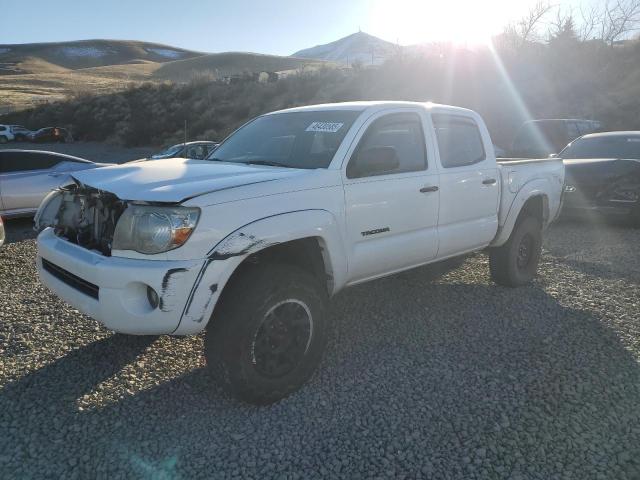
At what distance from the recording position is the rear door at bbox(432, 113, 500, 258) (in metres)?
4.47

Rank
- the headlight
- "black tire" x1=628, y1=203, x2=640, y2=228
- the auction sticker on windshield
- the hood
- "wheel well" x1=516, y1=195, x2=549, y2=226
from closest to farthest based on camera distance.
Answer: the headlight < the hood < the auction sticker on windshield < "wheel well" x1=516, y1=195, x2=549, y2=226 < "black tire" x1=628, y1=203, x2=640, y2=228

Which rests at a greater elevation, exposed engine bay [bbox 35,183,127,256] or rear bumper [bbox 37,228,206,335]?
exposed engine bay [bbox 35,183,127,256]

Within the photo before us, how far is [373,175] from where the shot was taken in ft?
12.6

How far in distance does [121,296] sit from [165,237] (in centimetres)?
41

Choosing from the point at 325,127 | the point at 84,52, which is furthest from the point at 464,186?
the point at 84,52

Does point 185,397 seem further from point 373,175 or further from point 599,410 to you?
point 599,410

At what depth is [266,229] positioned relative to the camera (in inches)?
122

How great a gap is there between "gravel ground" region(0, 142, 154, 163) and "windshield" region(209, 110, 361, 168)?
2519 centimetres

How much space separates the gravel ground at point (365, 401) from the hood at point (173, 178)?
1.32m

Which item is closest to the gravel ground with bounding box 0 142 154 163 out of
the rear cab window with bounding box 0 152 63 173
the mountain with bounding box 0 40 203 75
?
the rear cab window with bounding box 0 152 63 173

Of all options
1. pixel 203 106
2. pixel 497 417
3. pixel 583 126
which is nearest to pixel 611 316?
pixel 497 417

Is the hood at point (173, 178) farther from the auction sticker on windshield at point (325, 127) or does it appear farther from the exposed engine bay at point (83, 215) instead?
the auction sticker on windshield at point (325, 127)

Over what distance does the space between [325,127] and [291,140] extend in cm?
30

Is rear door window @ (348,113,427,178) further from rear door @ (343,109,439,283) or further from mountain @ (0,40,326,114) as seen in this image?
mountain @ (0,40,326,114)
